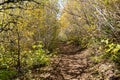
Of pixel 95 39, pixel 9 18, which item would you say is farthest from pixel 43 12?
pixel 9 18

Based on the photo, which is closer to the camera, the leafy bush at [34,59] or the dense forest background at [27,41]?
the dense forest background at [27,41]

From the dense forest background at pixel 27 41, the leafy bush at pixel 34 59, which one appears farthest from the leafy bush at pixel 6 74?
the leafy bush at pixel 34 59

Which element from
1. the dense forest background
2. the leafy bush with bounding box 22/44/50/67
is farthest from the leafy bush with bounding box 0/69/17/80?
the leafy bush with bounding box 22/44/50/67

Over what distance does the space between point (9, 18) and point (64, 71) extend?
323cm

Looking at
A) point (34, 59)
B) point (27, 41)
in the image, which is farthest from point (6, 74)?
point (27, 41)

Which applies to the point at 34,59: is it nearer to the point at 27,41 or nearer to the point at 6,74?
the point at 6,74

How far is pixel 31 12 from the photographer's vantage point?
13.0m

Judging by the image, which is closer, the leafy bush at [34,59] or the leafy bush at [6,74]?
the leafy bush at [6,74]

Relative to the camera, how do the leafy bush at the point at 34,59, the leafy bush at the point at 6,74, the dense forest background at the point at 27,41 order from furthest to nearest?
the leafy bush at the point at 34,59
the leafy bush at the point at 6,74
the dense forest background at the point at 27,41

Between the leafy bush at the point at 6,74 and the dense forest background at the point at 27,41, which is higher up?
the dense forest background at the point at 27,41

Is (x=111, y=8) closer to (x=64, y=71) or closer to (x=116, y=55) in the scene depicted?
(x=116, y=55)

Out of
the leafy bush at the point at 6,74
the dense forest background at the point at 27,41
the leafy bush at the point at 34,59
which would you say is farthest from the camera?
the leafy bush at the point at 34,59

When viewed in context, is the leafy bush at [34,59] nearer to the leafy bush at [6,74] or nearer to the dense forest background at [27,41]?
the dense forest background at [27,41]

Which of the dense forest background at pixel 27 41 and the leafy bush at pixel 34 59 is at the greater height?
the dense forest background at pixel 27 41
